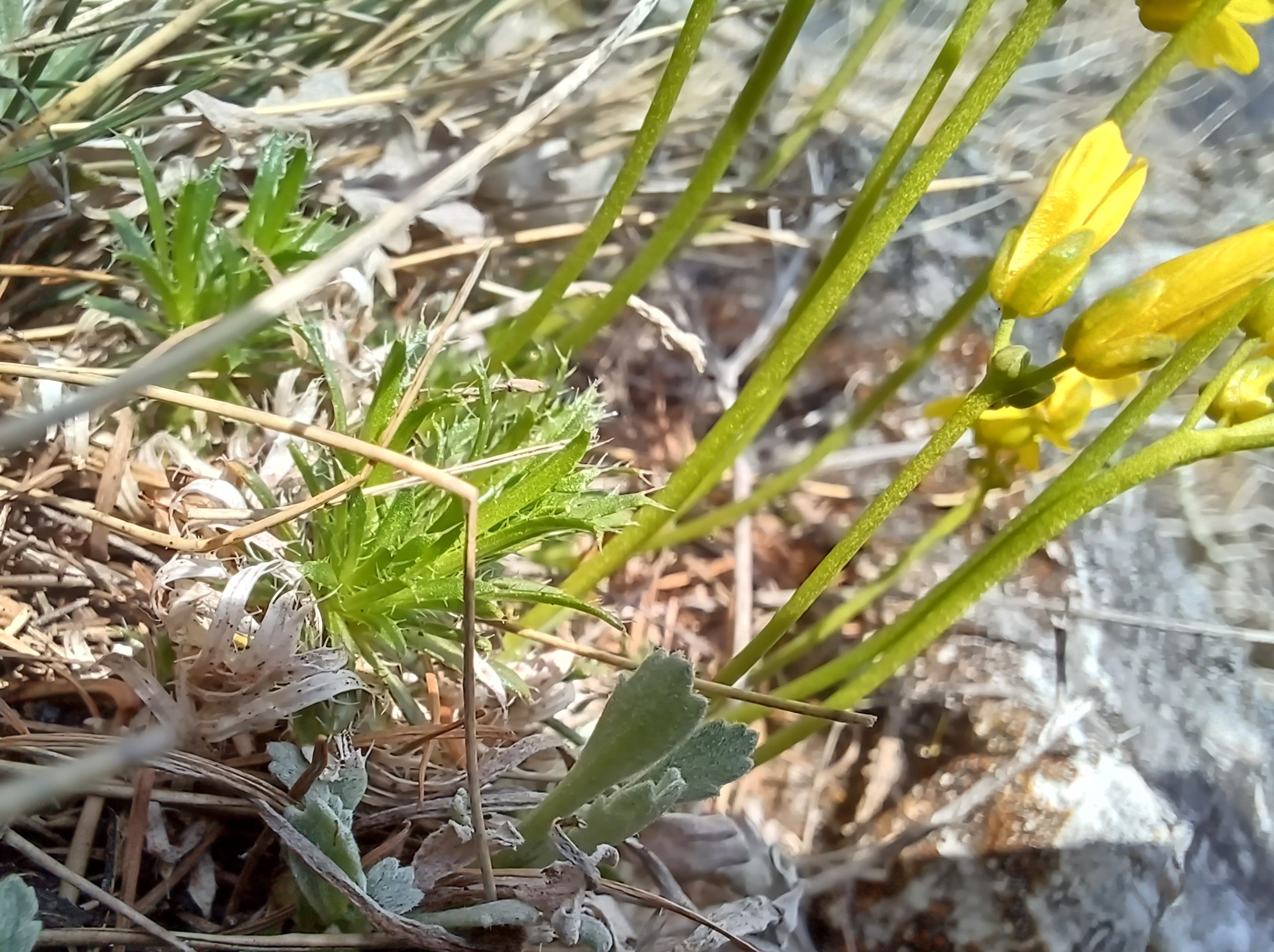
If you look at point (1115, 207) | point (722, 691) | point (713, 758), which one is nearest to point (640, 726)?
point (713, 758)

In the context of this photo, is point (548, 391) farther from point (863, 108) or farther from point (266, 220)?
point (863, 108)

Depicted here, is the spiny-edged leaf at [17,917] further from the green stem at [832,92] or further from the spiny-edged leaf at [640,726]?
the green stem at [832,92]

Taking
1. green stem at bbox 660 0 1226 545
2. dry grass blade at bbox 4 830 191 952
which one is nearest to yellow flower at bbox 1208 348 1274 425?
green stem at bbox 660 0 1226 545

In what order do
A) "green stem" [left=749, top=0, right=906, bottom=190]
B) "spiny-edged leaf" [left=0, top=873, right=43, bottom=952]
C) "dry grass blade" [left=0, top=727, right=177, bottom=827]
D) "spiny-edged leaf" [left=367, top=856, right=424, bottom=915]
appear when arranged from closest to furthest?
1. "dry grass blade" [left=0, top=727, right=177, bottom=827]
2. "spiny-edged leaf" [left=0, top=873, right=43, bottom=952]
3. "spiny-edged leaf" [left=367, top=856, right=424, bottom=915]
4. "green stem" [left=749, top=0, right=906, bottom=190]

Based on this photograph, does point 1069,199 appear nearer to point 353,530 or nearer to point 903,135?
point 903,135

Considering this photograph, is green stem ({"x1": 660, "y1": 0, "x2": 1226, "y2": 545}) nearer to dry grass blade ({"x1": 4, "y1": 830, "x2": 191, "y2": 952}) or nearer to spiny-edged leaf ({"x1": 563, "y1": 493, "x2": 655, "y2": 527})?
spiny-edged leaf ({"x1": 563, "y1": 493, "x2": 655, "y2": 527})

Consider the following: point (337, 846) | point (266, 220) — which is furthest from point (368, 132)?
point (337, 846)

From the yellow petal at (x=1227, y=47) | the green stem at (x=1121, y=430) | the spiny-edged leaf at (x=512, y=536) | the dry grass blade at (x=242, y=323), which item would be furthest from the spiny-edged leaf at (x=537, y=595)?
the yellow petal at (x=1227, y=47)
